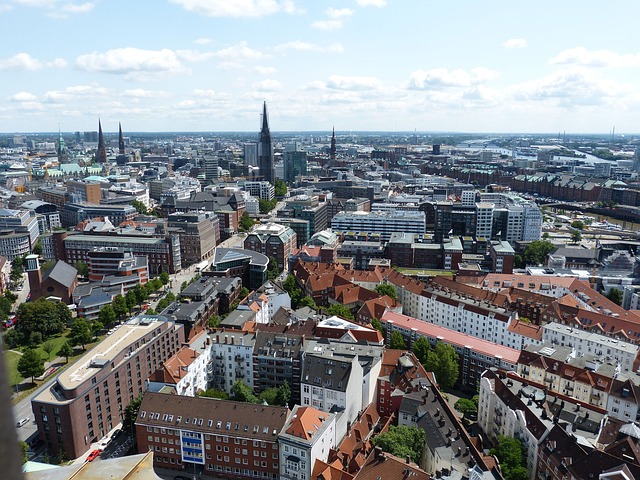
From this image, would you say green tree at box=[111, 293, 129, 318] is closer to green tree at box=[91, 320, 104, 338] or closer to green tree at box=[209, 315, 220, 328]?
green tree at box=[91, 320, 104, 338]

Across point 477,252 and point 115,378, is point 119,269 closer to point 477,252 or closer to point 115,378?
point 115,378

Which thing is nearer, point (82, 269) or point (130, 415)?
point (130, 415)

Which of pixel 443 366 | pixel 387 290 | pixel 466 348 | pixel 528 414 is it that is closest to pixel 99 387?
pixel 443 366

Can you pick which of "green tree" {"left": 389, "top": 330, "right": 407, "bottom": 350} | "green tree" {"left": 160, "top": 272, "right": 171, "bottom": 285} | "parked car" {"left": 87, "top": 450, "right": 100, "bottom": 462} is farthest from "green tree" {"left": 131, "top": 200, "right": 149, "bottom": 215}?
"parked car" {"left": 87, "top": 450, "right": 100, "bottom": 462}

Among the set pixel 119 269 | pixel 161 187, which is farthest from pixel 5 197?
pixel 119 269

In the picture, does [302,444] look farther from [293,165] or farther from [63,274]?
[293,165]
